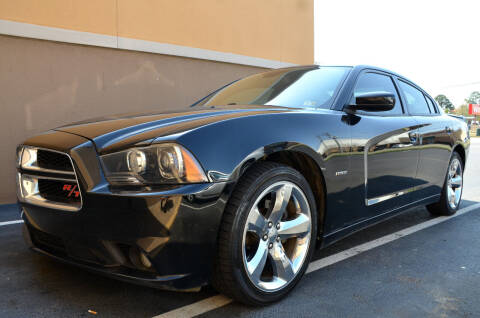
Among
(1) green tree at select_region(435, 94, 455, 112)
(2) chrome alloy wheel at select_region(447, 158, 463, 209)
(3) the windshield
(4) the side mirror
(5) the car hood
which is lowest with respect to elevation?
(2) chrome alloy wheel at select_region(447, 158, 463, 209)

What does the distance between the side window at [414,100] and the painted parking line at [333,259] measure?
1.12 metres

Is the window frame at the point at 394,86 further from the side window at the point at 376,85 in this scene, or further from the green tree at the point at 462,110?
the green tree at the point at 462,110

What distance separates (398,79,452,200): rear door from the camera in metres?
3.75

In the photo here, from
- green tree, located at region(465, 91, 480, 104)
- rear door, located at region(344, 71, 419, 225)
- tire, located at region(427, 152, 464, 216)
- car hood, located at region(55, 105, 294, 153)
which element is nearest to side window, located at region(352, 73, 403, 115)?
rear door, located at region(344, 71, 419, 225)

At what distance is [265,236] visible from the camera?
2.31m

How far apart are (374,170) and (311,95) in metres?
0.71

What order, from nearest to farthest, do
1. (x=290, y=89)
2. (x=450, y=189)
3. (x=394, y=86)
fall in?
(x=290, y=89) < (x=394, y=86) < (x=450, y=189)

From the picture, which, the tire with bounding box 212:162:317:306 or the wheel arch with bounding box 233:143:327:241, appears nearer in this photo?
the tire with bounding box 212:162:317:306

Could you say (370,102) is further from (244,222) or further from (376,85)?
(244,222)

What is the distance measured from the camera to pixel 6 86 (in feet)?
17.8

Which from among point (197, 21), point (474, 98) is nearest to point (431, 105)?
point (197, 21)

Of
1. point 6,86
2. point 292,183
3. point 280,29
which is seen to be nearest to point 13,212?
point 6,86

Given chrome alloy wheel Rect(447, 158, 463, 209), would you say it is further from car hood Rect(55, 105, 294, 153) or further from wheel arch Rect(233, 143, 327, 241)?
car hood Rect(55, 105, 294, 153)

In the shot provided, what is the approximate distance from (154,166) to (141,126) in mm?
353
